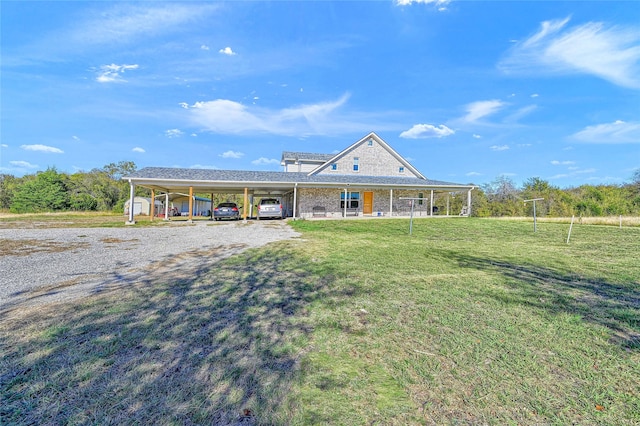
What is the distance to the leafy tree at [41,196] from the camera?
33.9 m

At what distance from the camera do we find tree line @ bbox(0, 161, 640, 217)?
30.8 meters

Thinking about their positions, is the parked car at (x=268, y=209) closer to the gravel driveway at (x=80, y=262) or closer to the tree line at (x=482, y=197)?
the gravel driveway at (x=80, y=262)

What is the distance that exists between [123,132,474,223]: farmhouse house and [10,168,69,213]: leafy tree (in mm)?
22823

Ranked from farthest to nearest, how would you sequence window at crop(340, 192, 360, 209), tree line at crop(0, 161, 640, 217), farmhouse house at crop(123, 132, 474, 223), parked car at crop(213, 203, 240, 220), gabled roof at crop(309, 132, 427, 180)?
tree line at crop(0, 161, 640, 217), gabled roof at crop(309, 132, 427, 180), window at crop(340, 192, 360, 209), parked car at crop(213, 203, 240, 220), farmhouse house at crop(123, 132, 474, 223)

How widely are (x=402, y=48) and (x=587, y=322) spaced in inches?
870

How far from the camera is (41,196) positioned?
111ft

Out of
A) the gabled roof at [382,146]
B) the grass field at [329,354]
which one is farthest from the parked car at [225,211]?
the grass field at [329,354]

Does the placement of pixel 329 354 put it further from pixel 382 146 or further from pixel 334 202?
pixel 382 146

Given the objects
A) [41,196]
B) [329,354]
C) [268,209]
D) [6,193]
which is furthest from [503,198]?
[6,193]

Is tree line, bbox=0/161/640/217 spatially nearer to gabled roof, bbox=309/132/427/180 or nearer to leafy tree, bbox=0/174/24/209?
leafy tree, bbox=0/174/24/209

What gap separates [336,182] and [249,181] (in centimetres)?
606

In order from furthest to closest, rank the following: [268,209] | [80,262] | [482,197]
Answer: [482,197], [268,209], [80,262]

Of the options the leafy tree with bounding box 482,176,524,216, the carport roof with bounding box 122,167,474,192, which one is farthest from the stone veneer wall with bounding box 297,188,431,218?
the leafy tree with bounding box 482,176,524,216

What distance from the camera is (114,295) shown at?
3854mm
